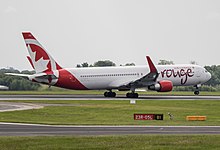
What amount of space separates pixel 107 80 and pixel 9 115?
107ft

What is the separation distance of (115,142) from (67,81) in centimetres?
4987

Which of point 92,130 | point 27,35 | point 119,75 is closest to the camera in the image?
point 92,130

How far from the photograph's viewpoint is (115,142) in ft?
106

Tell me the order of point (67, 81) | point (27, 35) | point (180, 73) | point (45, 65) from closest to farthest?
point (45, 65) → point (27, 35) → point (67, 81) → point (180, 73)

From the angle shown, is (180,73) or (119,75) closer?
(119,75)

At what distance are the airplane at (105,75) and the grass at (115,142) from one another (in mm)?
44870

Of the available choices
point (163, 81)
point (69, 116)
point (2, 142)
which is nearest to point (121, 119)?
point (69, 116)

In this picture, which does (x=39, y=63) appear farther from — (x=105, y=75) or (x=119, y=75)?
(x=119, y=75)

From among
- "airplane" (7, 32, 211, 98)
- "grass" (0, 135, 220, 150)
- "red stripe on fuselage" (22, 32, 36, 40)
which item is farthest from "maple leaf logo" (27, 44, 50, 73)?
"grass" (0, 135, 220, 150)

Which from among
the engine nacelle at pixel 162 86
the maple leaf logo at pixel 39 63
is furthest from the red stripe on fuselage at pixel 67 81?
the engine nacelle at pixel 162 86

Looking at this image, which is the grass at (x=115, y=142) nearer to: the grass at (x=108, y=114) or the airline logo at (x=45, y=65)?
the grass at (x=108, y=114)

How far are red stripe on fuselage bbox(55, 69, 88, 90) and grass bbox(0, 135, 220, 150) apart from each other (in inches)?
1841

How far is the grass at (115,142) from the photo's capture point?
100 ft

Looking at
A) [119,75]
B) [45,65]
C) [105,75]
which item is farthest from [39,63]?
[119,75]
